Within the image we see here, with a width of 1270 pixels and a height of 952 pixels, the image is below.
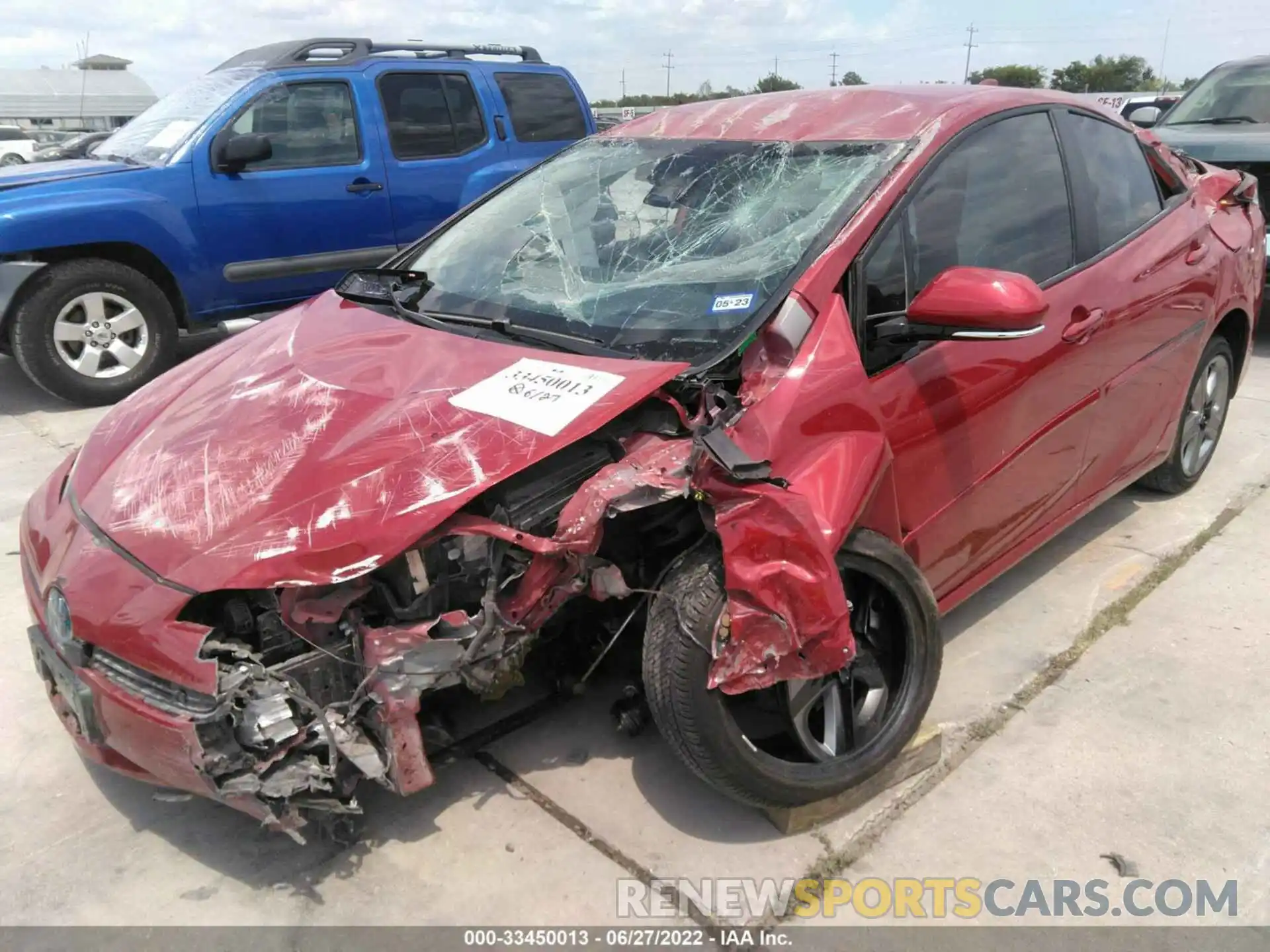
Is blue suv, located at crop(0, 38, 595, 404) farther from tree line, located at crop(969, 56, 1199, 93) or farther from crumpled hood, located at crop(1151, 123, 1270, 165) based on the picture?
tree line, located at crop(969, 56, 1199, 93)

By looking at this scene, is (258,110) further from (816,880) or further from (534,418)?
(816,880)

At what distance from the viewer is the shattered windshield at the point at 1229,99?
734 centimetres

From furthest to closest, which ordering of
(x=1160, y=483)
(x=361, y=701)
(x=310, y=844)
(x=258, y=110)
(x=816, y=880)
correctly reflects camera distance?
1. (x=258, y=110)
2. (x=1160, y=483)
3. (x=310, y=844)
4. (x=816, y=880)
5. (x=361, y=701)

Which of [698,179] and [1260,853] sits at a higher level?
[698,179]

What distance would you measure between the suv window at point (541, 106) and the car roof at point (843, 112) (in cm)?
412

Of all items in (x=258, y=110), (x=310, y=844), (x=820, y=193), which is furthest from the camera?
(x=258, y=110)

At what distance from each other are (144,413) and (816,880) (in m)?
2.18

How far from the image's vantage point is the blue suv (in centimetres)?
550

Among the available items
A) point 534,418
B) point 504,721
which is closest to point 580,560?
point 534,418

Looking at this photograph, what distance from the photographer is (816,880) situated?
87.4 inches

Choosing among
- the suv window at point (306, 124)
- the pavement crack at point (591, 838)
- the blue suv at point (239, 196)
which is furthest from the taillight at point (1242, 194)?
the suv window at point (306, 124)

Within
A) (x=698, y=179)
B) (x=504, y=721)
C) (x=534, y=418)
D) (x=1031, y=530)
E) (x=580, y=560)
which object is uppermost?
(x=698, y=179)

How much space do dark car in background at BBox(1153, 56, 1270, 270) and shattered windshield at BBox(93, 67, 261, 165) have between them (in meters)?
6.44

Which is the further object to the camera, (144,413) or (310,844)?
(144,413)
